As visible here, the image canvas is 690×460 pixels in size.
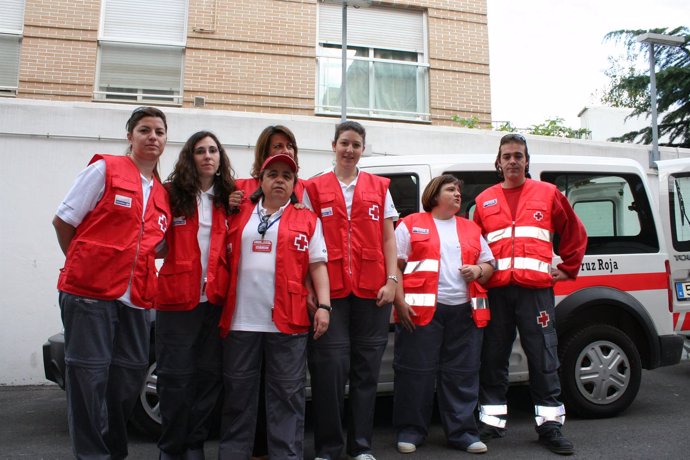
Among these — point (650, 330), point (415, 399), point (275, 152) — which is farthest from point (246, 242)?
point (650, 330)

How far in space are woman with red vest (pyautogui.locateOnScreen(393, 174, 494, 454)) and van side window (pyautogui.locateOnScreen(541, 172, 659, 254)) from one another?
1294 millimetres

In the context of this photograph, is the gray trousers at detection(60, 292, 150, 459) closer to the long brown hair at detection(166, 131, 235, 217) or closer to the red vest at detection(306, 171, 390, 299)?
the long brown hair at detection(166, 131, 235, 217)

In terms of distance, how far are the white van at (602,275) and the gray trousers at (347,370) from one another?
838mm

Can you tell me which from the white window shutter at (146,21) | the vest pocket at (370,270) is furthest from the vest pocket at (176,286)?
the white window shutter at (146,21)

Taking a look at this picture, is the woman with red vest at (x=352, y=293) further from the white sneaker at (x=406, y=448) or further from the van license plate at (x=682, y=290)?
the van license plate at (x=682, y=290)

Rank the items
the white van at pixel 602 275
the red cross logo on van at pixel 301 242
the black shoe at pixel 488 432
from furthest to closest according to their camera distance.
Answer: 1. the white van at pixel 602 275
2. the black shoe at pixel 488 432
3. the red cross logo on van at pixel 301 242

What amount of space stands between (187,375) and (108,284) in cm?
68

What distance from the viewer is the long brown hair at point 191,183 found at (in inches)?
121

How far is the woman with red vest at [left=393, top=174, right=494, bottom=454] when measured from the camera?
12.0ft

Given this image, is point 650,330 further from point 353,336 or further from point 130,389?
point 130,389

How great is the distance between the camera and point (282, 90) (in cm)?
827

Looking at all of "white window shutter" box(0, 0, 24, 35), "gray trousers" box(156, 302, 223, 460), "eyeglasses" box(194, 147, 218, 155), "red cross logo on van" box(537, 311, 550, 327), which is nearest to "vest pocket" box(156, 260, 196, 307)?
"gray trousers" box(156, 302, 223, 460)

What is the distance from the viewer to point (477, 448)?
3.65 metres

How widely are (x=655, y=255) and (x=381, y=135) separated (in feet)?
14.0
